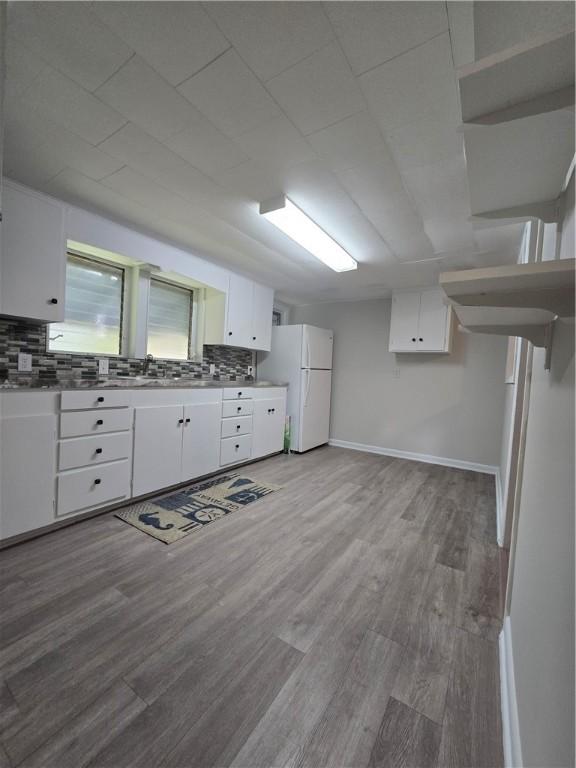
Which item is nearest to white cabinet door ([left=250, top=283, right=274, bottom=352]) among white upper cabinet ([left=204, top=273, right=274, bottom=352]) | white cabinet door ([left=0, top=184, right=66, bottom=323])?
white upper cabinet ([left=204, top=273, right=274, bottom=352])

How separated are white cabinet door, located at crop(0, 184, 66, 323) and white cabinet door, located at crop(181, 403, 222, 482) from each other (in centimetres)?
129

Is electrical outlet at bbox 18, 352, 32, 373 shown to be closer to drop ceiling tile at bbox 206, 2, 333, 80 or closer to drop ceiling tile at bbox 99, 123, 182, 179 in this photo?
drop ceiling tile at bbox 99, 123, 182, 179

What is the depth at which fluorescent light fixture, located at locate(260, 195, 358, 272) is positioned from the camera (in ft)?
7.19

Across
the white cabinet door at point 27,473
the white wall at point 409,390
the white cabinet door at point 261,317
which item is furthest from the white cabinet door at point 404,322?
the white cabinet door at point 27,473

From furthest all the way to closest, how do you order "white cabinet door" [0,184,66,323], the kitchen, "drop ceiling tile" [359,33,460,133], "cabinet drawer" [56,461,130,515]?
"cabinet drawer" [56,461,130,515]
"white cabinet door" [0,184,66,323]
"drop ceiling tile" [359,33,460,133]
the kitchen

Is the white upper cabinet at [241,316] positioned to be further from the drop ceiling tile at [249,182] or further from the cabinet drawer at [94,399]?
the drop ceiling tile at [249,182]

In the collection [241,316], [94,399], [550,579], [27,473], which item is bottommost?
[27,473]

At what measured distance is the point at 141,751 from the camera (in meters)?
0.92

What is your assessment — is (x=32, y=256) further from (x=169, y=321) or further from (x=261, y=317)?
(x=261, y=317)

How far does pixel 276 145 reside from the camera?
65.0 inches

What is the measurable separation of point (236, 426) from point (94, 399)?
5.02 ft

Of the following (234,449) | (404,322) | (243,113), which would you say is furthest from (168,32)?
(404,322)

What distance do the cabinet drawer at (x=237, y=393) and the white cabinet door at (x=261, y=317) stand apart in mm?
673

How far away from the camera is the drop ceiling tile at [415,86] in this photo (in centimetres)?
115
